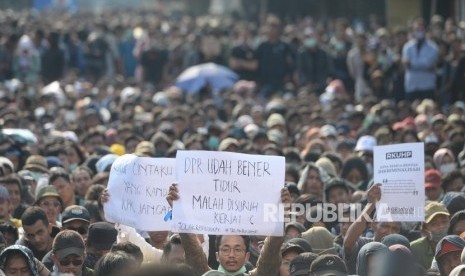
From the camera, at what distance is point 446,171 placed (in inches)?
625

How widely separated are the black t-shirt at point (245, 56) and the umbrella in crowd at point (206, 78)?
0.35m

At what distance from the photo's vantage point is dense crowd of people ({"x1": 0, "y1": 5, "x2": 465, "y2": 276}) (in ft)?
31.7

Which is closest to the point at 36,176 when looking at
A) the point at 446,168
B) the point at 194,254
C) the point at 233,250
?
the point at 446,168

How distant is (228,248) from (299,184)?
15.0ft

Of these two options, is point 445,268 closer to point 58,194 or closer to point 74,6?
point 58,194

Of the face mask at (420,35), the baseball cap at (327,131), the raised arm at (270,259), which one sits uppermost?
the face mask at (420,35)

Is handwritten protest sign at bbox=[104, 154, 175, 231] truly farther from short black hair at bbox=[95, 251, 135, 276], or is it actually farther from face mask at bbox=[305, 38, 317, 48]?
face mask at bbox=[305, 38, 317, 48]

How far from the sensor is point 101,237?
1039 cm

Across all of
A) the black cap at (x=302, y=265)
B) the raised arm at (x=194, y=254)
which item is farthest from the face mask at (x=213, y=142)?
the black cap at (x=302, y=265)

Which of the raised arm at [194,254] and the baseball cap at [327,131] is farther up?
the baseball cap at [327,131]

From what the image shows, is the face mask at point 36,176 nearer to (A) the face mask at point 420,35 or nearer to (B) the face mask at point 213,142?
(B) the face mask at point 213,142

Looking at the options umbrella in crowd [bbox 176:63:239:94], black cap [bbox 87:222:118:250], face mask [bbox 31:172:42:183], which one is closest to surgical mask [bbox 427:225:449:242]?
black cap [bbox 87:222:118:250]

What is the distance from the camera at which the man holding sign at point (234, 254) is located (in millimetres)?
9328

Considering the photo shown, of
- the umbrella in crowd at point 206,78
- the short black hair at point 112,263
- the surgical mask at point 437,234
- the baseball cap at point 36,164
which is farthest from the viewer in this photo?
the umbrella in crowd at point 206,78
